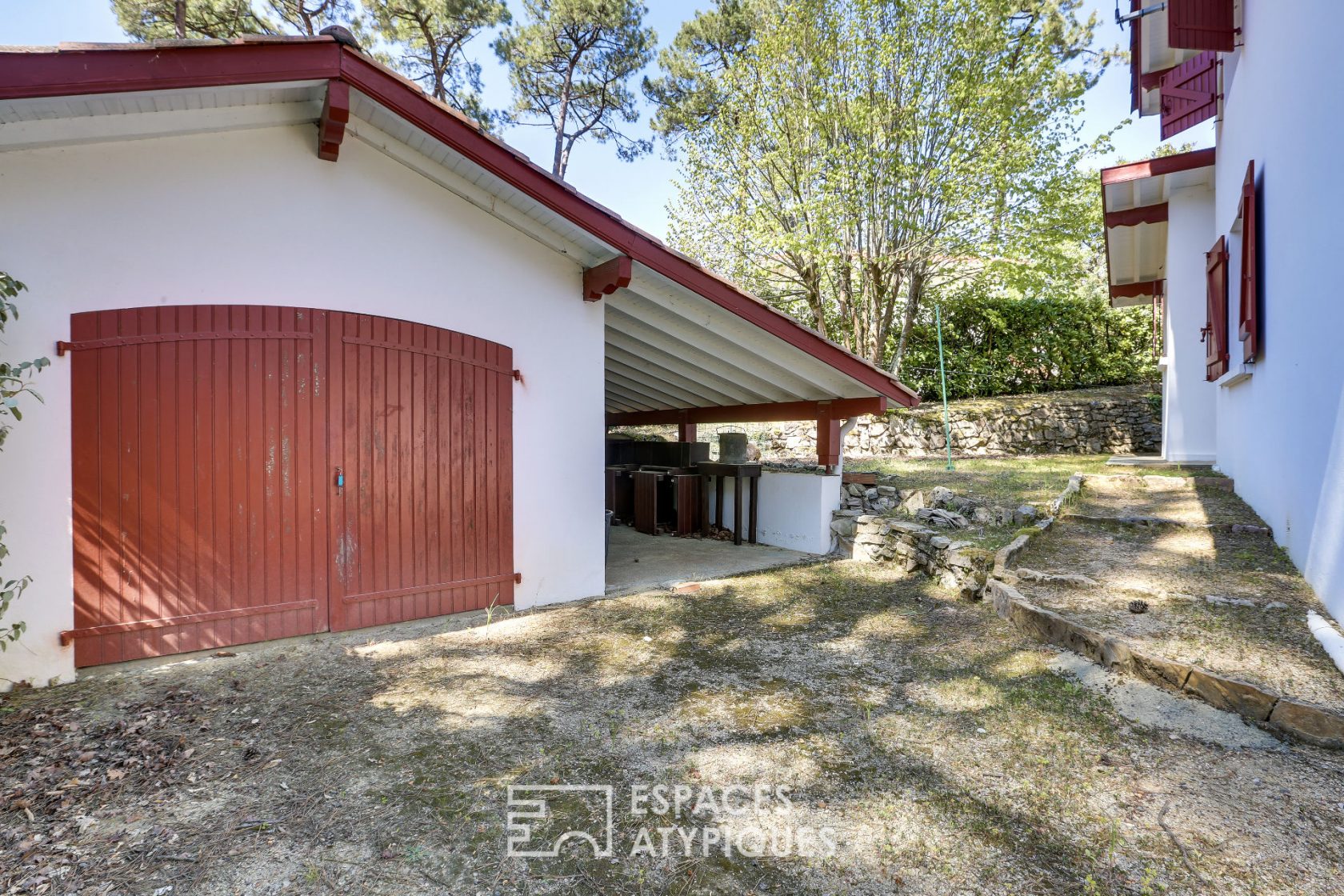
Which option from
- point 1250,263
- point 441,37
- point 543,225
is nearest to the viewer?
point 543,225

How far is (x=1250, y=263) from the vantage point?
5.47 m

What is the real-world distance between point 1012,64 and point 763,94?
14.6 feet

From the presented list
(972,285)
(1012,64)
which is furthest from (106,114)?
(972,285)

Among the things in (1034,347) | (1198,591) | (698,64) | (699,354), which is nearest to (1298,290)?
(1198,591)

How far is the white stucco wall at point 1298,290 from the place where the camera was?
3.54m

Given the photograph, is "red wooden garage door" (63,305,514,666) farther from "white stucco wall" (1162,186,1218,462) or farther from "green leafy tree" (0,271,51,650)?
"white stucco wall" (1162,186,1218,462)

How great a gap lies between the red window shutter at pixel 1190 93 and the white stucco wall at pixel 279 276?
9.31m

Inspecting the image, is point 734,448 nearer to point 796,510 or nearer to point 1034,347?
point 796,510

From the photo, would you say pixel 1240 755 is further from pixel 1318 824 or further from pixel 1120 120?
pixel 1120 120

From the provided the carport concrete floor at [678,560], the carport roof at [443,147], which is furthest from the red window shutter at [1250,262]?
the carport concrete floor at [678,560]

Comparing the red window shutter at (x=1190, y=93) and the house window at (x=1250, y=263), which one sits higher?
the red window shutter at (x=1190, y=93)

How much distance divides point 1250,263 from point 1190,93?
5.39 m

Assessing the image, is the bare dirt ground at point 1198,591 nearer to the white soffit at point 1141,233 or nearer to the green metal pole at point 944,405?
the green metal pole at point 944,405

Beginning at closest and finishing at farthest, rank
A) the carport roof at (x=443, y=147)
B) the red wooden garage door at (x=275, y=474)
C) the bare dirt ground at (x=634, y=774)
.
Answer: the bare dirt ground at (x=634, y=774), the carport roof at (x=443, y=147), the red wooden garage door at (x=275, y=474)
